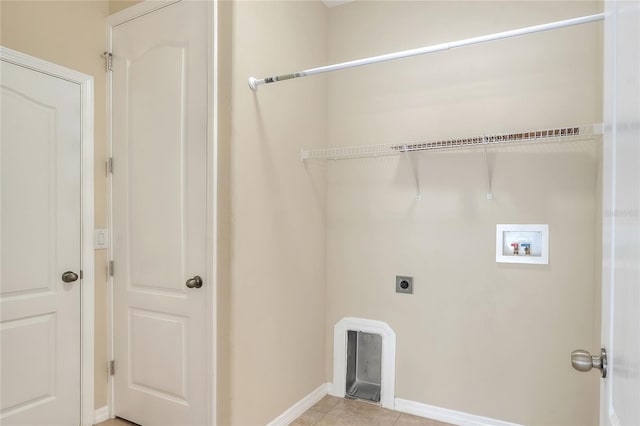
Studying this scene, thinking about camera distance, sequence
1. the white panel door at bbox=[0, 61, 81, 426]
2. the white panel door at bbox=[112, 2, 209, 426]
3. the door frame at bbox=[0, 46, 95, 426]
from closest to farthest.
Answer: the white panel door at bbox=[0, 61, 81, 426] < the white panel door at bbox=[112, 2, 209, 426] < the door frame at bbox=[0, 46, 95, 426]

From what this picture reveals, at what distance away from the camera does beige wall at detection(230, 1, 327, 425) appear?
6.60 ft

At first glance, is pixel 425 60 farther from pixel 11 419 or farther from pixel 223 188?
pixel 11 419

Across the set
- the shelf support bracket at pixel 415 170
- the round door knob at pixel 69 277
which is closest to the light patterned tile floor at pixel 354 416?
the shelf support bracket at pixel 415 170

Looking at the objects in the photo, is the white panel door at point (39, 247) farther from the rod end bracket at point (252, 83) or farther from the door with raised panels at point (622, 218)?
the door with raised panels at point (622, 218)

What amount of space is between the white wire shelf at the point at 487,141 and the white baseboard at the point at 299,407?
159cm

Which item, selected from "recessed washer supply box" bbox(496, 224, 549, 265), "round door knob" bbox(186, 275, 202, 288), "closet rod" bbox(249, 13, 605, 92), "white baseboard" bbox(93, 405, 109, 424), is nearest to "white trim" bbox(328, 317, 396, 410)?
"recessed washer supply box" bbox(496, 224, 549, 265)

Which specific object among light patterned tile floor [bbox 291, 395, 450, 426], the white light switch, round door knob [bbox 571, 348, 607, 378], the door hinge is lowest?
light patterned tile floor [bbox 291, 395, 450, 426]

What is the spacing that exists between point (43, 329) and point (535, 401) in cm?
275

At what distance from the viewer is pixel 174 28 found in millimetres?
2158

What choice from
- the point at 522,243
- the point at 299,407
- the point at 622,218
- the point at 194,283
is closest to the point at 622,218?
the point at 622,218

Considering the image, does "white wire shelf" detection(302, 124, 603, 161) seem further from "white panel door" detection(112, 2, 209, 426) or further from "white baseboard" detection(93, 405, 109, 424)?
"white baseboard" detection(93, 405, 109, 424)

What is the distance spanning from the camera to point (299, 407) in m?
2.46

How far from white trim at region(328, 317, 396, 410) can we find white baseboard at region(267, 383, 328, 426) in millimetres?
90

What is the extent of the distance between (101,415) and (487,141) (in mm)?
2757
